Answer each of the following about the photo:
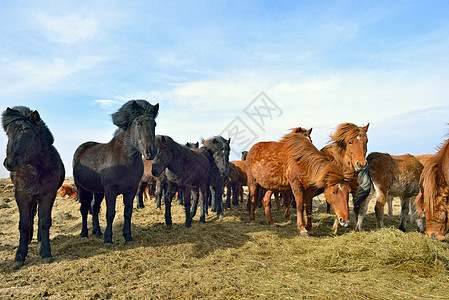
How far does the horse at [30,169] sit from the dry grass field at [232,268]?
18.4 inches

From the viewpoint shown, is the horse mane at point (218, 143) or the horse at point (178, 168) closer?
the horse at point (178, 168)

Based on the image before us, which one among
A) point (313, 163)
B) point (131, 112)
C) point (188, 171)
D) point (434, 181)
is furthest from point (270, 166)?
point (131, 112)

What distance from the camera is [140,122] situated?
17.7 ft

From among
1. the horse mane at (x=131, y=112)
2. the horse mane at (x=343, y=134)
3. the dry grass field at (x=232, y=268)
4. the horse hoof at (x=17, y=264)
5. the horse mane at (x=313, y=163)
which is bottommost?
the dry grass field at (x=232, y=268)

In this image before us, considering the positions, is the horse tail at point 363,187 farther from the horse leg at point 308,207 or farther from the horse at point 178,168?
the horse at point 178,168

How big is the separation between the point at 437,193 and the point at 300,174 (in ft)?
8.92

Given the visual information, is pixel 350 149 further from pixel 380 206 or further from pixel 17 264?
pixel 17 264

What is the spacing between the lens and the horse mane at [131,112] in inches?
216

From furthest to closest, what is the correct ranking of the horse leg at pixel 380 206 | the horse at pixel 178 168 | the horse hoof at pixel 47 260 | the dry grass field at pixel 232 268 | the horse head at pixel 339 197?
the horse leg at pixel 380 206 < the horse at pixel 178 168 < the horse head at pixel 339 197 < the horse hoof at pixel 47 260 < the dry grass field at pixel 232 268

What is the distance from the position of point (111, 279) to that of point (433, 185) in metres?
5.34

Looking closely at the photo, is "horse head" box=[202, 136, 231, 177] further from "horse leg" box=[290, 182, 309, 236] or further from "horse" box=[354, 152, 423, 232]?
"horse" box=[354, 152, 423, 232]

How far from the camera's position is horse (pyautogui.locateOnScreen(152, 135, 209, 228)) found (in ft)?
23.5

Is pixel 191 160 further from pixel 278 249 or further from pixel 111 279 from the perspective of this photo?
pixel 111 279

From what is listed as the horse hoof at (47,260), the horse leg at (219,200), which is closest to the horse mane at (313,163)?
the horse leg at (219,200)
